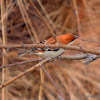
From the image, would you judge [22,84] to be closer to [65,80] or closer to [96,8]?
[65,80]

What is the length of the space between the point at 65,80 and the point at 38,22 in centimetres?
124

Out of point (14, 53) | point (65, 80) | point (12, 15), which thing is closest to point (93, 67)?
point (65, 80)

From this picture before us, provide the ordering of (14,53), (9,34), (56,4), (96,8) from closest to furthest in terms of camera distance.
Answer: (96,8) < (14,53) < (56,4) < (9,34)

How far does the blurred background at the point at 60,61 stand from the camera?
7.06ft

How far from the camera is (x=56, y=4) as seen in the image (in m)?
2.76

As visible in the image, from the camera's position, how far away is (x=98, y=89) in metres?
2.21

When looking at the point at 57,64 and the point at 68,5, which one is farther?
the point at 68,5

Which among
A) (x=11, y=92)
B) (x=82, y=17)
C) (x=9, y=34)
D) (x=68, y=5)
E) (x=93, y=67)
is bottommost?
(x=11, y=92)

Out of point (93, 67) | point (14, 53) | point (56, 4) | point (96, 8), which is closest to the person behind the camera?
point (93, 67)

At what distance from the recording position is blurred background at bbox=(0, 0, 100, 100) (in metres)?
2.15

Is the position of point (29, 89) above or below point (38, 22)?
below

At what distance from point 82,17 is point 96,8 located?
0.84ft

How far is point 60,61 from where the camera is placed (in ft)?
7.79

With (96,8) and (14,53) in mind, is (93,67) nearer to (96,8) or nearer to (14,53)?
(96,8)
